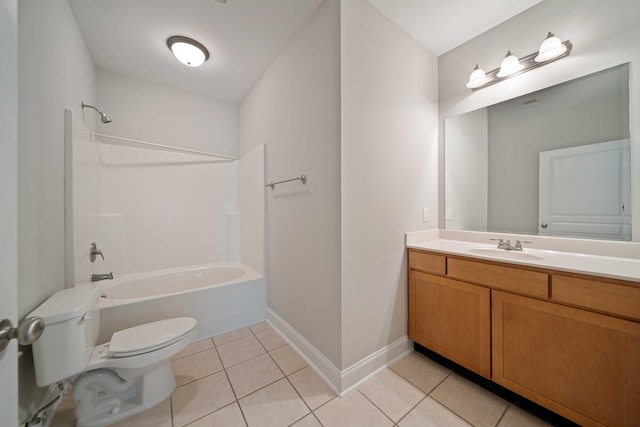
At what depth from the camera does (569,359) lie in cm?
107

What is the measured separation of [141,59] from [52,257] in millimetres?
1862

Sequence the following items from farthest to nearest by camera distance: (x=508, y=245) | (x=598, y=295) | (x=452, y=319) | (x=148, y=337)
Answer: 1. (x=508, y=245)
2. (x=452, y=319)
3. (x=148, y=337)
4. (x=598, y=295)

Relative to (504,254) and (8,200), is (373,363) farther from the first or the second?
(8,200)

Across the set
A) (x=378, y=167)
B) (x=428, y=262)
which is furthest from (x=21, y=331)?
Answer: (x=428, y=262)

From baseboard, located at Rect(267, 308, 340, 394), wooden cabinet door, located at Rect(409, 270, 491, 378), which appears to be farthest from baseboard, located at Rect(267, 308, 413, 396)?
wooden cabinet door, located at Rect(409, 270, 491, 378)

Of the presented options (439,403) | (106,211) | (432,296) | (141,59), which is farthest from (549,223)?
(106,211)

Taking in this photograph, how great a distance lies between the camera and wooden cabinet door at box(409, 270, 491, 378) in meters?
1.34

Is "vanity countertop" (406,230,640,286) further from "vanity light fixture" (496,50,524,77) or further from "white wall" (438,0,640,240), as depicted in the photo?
"vanity light fixture" (496,50,524,77)

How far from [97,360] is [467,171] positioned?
2.80 metres

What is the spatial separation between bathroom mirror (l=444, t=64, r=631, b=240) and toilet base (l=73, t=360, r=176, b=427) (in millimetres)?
2365

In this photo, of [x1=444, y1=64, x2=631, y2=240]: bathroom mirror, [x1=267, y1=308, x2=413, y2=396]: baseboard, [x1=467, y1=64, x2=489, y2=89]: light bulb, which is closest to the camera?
[x1=444, y1=64, x2=631, y2=240]: bathroom mirror

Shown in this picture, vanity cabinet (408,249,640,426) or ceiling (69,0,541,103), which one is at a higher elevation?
ceiling (69,0,541,103)

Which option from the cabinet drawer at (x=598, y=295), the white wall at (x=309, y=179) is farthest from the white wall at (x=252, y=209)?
the cabinet drawer at (x=598, y=295)

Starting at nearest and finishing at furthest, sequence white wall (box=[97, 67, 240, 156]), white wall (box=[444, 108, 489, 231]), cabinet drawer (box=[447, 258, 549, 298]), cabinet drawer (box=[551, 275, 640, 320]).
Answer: cabinet drawer (box=[551, 275, 640, 320]) → cabinet drawer (box=[447, 258, 549, 298]) → white wall (box=[444, 108, 489, 231]) → white wall (box=[97, 67, 240, 156])
